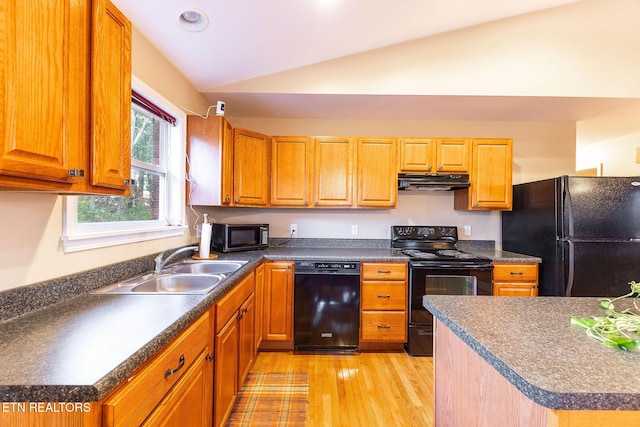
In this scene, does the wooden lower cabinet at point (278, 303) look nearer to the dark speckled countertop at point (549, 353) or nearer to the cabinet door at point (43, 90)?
the dark speckled countertop at point (549, 353)

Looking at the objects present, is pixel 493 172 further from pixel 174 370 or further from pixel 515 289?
pixel 174 370

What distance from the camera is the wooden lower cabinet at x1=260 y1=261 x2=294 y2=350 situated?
2.52m

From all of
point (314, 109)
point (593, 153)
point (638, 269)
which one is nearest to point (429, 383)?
point (638, 269)

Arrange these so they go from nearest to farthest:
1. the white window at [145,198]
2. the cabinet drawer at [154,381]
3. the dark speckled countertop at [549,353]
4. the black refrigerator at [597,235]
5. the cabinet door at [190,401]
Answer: the dark speckled countertop at [549,353] < the cabinet drawer at [154,381] < the cabinet door at [190,401] < the white window at [145,198] < the black refrigerator at [597,235]

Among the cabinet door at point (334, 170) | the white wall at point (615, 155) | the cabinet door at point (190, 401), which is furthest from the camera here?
the white wall at point (615, 155)

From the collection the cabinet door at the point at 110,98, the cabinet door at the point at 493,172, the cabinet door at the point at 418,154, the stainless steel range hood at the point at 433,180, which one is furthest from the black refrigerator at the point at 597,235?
the cabinet door at the point at 110,98

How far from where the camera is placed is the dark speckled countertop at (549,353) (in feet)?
1.87

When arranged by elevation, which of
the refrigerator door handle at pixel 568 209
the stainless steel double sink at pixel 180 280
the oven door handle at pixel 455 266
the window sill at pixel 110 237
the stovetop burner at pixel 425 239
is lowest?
the oven door handle at pixel 455 266

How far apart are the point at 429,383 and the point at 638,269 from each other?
2.03 meters

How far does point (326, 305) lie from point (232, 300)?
3.50 feet

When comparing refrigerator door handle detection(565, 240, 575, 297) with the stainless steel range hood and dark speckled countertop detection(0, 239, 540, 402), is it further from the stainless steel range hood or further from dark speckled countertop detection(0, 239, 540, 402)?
dark speckled countertop detection(0, 239, 540, 402)

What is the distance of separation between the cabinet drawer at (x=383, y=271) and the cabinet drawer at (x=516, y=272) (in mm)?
876

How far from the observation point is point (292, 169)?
2871 mm

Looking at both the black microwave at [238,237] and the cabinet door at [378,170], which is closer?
the black microwave at [238,237]
